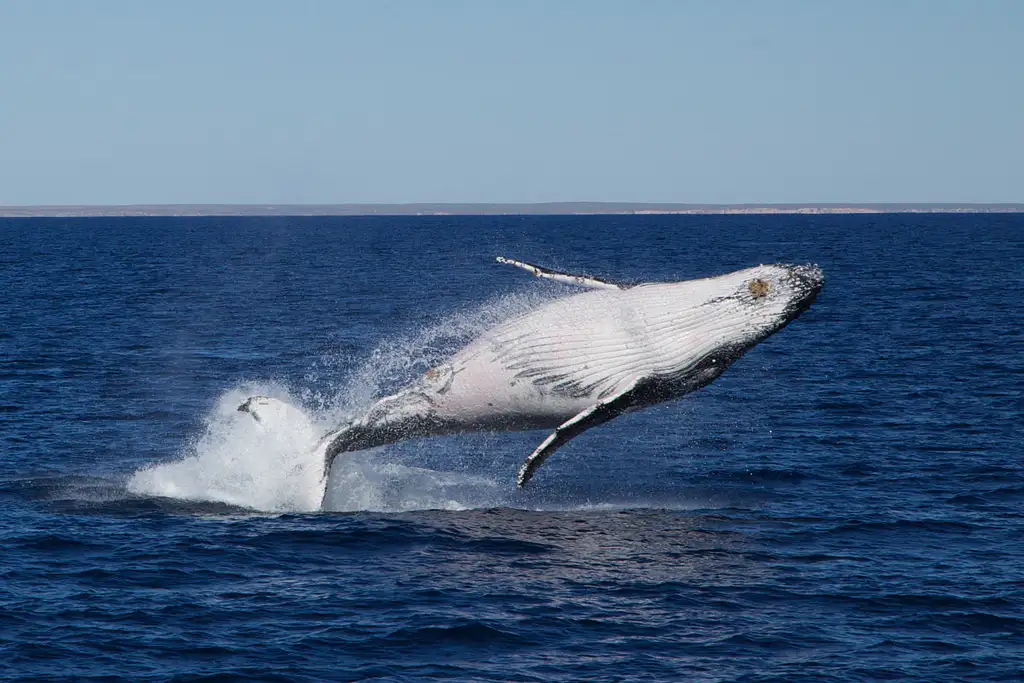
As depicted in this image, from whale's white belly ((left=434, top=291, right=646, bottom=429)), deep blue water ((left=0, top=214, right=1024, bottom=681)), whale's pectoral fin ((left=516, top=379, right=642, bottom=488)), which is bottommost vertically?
deep blue water ((left=0, top=214, right=1024, bottom=681))

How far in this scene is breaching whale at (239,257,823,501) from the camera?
774 inches

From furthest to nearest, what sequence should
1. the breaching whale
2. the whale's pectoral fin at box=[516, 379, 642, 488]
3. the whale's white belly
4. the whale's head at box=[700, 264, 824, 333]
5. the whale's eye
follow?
the whale's white belly, the whale's pectoral fin at box=[516, 379, 642, 488], the breaching whale, the whale's eye, the whale's head at box=[700, 264, 824, 333]

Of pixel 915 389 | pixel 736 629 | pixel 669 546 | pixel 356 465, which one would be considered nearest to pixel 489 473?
pixel 356 465

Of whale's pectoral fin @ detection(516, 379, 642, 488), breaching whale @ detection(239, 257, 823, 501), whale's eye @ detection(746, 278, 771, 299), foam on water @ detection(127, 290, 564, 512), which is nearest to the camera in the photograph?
whale's eye @ detection(746, 278, 771, 299)

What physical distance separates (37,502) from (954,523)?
18646 millimetres

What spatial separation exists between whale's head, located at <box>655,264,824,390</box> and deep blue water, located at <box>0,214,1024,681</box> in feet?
12.4

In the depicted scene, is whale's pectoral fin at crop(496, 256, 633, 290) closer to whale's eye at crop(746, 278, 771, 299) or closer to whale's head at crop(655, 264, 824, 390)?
whale's head at crop(655, 264, 824, 390)

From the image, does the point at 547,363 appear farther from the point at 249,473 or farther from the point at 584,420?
the point at 249,473

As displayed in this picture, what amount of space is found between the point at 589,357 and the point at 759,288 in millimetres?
3111

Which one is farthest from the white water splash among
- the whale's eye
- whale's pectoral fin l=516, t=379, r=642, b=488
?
the whale's eye

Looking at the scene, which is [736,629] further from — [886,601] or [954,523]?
[954,523]

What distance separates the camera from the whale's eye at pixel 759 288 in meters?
19.5

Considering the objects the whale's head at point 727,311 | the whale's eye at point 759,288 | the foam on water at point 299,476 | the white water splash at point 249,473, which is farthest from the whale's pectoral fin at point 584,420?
the white water splash at point 249,473

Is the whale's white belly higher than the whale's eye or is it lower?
lower
